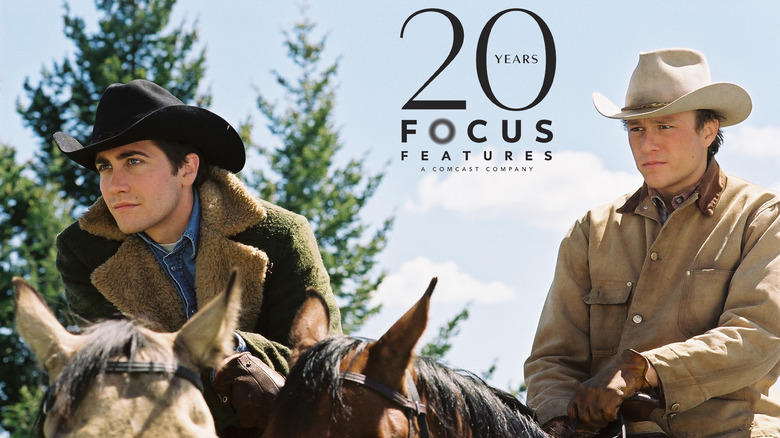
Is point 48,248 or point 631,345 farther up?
point 631,345

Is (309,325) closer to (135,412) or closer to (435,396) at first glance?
(435,396)

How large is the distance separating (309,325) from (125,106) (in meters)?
1.49

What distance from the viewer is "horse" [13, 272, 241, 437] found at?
257 cm

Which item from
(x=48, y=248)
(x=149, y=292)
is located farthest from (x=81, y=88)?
(x=149, y=292)

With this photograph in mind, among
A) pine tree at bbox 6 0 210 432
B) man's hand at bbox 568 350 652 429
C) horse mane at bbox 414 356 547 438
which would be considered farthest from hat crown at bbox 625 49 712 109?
pine tree at bbox 6 0 210 432

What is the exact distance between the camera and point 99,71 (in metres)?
18.9

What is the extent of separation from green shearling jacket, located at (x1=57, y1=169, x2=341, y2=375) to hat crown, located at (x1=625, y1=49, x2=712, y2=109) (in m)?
1.75

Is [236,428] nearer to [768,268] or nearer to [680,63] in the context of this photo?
[768,268]

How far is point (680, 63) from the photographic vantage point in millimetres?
4816

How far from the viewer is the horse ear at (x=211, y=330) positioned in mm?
2713

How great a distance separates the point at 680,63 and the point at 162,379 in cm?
323

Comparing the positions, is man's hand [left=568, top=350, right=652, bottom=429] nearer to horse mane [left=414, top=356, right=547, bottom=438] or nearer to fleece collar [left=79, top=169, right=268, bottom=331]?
horse mane [left=414, top=356, right=547, bottom=438]

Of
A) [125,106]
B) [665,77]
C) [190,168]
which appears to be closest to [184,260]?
[190,168]

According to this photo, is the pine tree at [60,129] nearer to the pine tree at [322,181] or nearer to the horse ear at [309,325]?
the pine tree at [322,181]
